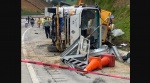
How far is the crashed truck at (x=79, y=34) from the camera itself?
12.6 meters

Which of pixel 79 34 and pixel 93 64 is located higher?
pixel 79 34

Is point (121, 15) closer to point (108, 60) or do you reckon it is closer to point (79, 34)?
point (79, 34)

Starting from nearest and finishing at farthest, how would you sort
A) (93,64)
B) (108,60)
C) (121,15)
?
(93,64)
(108,60)
(121,15)

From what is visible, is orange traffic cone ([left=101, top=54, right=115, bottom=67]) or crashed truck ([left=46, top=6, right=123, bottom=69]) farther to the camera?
crashed truck ([left=46, top=6, right=123, bottom=69])

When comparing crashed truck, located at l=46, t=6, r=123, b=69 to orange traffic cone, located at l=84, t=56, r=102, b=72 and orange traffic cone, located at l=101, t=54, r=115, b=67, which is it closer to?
orange traffic cone, located at l=101, t=54, r=115, b=67

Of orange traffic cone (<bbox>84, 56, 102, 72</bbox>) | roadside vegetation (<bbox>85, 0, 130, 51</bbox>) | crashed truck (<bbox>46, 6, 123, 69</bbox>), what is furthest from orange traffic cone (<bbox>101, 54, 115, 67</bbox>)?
roadside vegetation (<bbox>85, 0, 130, 51</bbox>)

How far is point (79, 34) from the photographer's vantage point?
1380cm

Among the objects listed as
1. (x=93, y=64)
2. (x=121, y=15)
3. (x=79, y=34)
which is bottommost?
(x=93, y=64)

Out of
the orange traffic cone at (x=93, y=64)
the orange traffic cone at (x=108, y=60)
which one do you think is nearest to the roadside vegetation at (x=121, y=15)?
the orange traffic cone at (x=108, y=60)

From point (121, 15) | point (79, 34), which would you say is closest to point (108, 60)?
point (79, 34)

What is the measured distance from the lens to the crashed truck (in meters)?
12.6

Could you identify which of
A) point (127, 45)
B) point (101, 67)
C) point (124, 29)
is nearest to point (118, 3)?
point (124, 29)

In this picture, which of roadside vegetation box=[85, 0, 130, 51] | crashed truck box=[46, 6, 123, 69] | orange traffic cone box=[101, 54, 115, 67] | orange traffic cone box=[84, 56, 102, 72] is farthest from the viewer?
roadside vegetation box=[85, 0, 130, 51]

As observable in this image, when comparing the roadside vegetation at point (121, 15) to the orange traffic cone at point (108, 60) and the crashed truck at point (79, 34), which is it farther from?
the orange traffic cone at point (108, 60)
